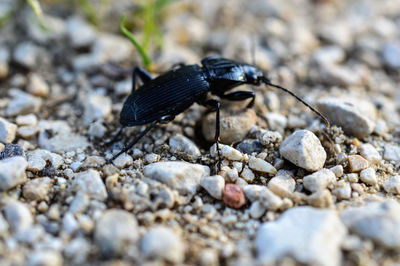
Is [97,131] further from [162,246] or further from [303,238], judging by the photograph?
[303,238]

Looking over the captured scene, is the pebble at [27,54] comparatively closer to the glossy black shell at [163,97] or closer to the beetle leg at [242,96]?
the glossy black shell at [163,97]

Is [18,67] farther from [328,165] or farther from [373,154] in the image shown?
[373,154]

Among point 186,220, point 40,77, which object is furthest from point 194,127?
point 40,77

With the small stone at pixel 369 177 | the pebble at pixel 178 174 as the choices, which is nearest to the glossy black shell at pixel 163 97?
the pebble at pixel 178 174

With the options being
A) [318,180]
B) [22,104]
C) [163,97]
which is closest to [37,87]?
[22,104]

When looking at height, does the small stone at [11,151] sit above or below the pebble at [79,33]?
below

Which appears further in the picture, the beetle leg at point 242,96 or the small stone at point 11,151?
the beetle leg at point 242,96
